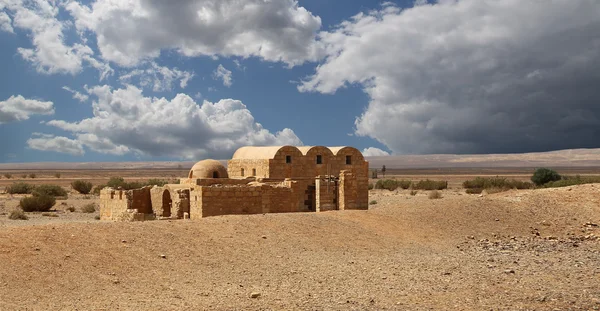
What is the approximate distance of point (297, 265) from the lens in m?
12.0

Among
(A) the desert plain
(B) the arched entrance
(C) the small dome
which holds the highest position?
(C) the small dome

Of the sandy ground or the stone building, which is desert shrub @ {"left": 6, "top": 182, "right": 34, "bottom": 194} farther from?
the sandy ground

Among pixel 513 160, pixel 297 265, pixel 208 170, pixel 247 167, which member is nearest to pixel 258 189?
pixel 208 170

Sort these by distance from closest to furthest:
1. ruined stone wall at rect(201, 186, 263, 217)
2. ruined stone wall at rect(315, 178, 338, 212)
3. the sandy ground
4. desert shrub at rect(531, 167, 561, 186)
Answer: the sandy ground
ruined stone wall at rect(201, 186, 263, 217)
ruined stone wall at rect(315, 178, 338, 212)
desert shrub at rect(531, 167, 561, 186)

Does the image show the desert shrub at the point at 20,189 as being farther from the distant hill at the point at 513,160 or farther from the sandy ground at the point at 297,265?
the distant hill at the point at 513,160

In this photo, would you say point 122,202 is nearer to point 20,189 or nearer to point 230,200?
point 230,200

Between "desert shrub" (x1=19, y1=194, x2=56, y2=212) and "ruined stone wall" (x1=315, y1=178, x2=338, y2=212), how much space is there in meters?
16.1

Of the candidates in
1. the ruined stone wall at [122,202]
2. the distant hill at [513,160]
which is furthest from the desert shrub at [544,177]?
the distant hill at [513,160]

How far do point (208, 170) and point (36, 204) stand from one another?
37.4ft

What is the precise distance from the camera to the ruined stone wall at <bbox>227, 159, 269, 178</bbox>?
23656 mm

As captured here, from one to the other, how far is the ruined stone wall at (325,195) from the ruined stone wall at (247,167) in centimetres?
345

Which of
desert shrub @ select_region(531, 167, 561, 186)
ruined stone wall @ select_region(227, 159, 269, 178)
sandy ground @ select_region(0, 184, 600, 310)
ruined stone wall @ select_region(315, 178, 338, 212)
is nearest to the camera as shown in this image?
sandy ground @ select_region(0, 184, 600, 310)

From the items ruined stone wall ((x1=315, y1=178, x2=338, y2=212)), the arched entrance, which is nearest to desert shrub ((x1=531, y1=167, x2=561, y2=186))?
ruined stone wall ((x1=315, y1=178, x2=338, y2=212))

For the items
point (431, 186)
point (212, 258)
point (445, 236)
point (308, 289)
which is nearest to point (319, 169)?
point (445, 236)
